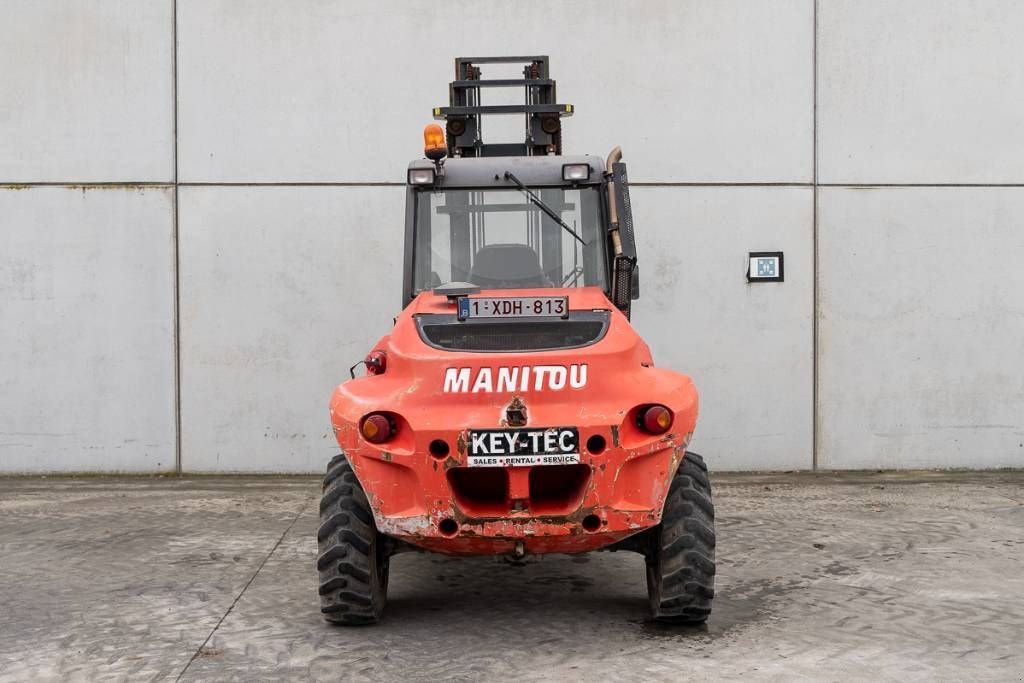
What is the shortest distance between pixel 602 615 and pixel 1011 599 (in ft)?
7.07

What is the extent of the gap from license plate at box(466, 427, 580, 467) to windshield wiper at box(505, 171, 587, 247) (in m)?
1.47

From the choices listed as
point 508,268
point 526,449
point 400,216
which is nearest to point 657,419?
point 526,449

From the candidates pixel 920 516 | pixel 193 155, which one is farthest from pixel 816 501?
pixel 193 155

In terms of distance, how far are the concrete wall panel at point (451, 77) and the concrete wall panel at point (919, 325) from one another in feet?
2.92

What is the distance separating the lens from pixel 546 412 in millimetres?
5465

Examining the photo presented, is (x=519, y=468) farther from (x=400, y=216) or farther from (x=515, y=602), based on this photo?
(x=400, y=216)

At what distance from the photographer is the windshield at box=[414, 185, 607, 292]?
21.1ft

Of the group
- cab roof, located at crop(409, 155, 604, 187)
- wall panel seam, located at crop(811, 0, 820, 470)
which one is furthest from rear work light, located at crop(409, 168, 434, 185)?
Answer: wall panel seam, located at crop(811, 0, 820, 470)

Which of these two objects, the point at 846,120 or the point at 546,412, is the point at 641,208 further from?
the point at 546,412

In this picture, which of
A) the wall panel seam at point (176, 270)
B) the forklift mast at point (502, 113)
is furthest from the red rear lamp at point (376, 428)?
the wall panel seam at point (176, 270)

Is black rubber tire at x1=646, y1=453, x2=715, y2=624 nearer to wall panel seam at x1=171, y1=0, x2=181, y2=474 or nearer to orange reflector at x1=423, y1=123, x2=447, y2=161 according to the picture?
orange reflector at x1=423, y1=123, x2=447, y2=161

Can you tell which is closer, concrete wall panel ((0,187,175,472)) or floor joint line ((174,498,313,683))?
floor joint line ((174,498,313,683))

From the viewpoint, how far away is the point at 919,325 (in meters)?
10.8

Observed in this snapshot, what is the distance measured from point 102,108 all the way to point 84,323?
6.26 ft
